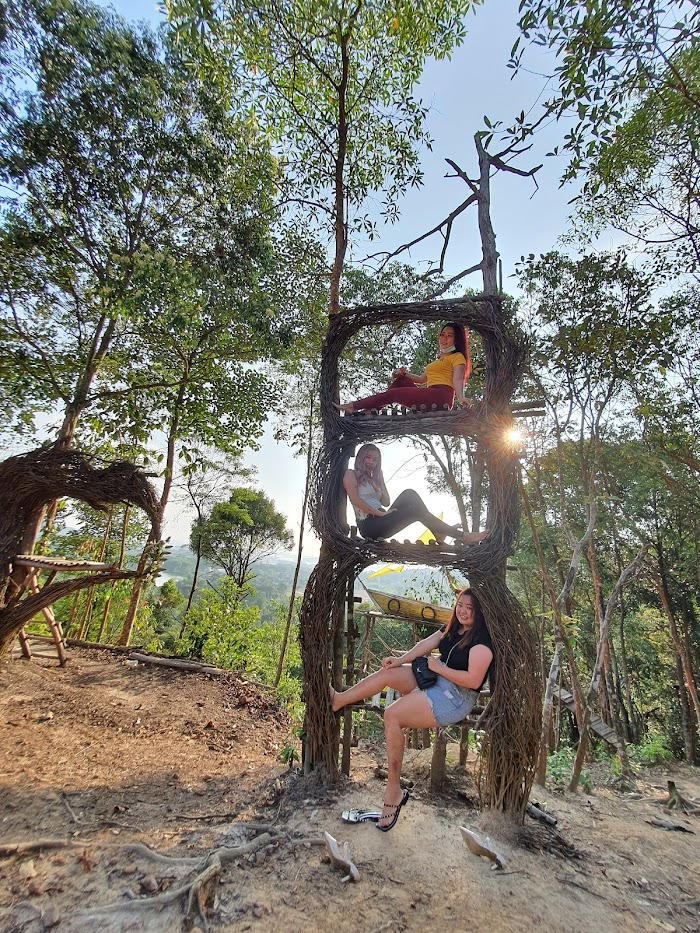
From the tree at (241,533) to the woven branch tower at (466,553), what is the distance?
13.2 meters

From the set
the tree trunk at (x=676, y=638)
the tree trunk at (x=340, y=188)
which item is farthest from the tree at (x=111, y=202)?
the tree trunk at (x=676, y=638)

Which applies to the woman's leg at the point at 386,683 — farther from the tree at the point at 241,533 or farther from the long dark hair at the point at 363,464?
the tree at the point at 241,533

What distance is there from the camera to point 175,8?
14.6 feet

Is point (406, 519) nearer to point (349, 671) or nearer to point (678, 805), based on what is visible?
point (349, 671)

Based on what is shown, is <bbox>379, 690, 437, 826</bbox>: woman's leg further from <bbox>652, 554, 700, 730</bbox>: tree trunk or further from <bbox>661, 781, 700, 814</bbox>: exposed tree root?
<bbox>652, 554, 700, 730</bbox>: tree trunk

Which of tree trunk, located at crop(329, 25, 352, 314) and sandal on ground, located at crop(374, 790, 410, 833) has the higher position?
tree trunk, located at crop(329, 25, 352, 314)

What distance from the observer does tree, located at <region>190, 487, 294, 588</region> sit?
714 inches

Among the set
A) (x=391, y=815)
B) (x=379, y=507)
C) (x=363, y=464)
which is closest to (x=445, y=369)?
(x=363, y=464)

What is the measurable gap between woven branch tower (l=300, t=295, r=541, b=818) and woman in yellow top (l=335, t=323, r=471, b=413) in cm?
15

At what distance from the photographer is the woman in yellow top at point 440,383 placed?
13.1 ft

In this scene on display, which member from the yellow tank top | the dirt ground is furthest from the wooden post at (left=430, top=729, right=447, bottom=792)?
the yellow tank top

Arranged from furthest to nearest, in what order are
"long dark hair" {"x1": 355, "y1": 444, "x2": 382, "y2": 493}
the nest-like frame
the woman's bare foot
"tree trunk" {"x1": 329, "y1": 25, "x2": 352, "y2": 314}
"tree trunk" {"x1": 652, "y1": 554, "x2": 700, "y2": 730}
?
"tree trunk" {"x1": 652, "y1": 554, "x2": 700, "y2": 730}
"tree trunk" {"x1": 329, "y1": 25, "x2": 352, "y2": 314}
the nest-like frame
"long dark hair" {"x1": 355, "y1": 444, "x2": 382, "y2": 493}
the woman's bare foot

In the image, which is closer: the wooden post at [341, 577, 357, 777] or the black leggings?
the black leggings

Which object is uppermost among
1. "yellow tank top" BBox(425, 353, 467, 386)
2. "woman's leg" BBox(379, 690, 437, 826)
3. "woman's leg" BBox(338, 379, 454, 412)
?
"yellow tank top" BBox(425, 353, 467, 386)
